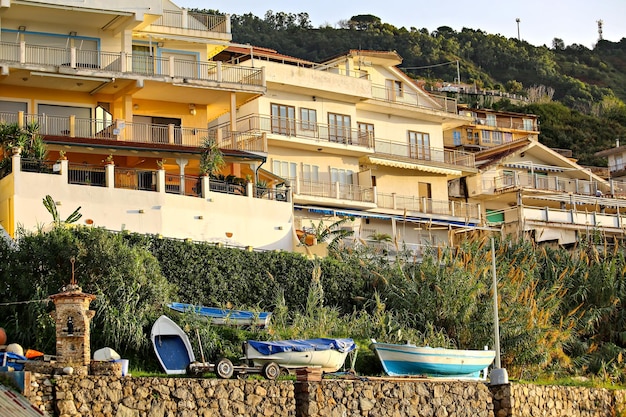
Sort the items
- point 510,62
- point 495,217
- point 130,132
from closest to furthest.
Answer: point 130,132, point 495,217, point 510,62

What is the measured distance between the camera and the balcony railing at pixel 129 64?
45.6 meters

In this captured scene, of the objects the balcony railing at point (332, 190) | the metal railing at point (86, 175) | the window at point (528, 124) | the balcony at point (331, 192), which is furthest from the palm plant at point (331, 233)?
the window at point (528, 124)

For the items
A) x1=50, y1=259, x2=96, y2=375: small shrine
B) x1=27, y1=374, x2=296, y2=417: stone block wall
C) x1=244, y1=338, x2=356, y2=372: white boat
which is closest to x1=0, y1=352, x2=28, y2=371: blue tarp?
x1=50, y1=259, x2=96, y2=375: small shrine

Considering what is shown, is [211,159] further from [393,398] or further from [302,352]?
[393,398]

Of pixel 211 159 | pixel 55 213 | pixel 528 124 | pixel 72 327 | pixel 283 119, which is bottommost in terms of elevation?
pixel 72 327

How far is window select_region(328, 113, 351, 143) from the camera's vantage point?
5578 cm

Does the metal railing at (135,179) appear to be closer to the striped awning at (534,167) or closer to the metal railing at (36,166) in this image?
the metal railing at (36,166)

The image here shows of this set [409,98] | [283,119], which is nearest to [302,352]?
[283,119]

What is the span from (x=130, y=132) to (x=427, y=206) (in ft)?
57.1

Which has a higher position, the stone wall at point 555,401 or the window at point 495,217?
the window at point 495,217

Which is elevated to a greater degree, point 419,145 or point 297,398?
point 419,145

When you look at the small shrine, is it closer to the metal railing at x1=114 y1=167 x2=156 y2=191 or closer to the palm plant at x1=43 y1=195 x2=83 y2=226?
the palm plant at x1=43 y1=195 x2=83 y2=226

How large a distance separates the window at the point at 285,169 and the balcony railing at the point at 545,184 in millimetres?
12854

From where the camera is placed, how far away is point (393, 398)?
1267 inches
